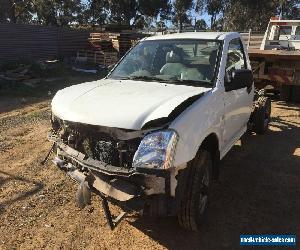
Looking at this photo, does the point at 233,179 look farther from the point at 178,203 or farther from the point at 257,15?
the point at 257,15

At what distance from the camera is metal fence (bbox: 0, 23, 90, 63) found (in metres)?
17.7

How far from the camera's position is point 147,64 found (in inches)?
202

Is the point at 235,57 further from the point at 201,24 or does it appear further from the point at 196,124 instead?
the point at 201,24

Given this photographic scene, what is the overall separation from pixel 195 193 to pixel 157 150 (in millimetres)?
705

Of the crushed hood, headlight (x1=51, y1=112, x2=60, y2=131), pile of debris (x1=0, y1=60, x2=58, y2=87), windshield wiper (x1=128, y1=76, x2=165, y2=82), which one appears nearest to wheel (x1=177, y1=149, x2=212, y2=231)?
the crushed hood

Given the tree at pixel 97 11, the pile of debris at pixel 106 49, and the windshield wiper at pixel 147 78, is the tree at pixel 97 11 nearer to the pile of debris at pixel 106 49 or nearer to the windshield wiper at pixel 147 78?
the pile of debris at pixel 106 49

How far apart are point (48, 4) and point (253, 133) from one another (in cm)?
3845

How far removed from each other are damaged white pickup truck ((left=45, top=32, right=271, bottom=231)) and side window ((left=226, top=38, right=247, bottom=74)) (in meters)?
0.06

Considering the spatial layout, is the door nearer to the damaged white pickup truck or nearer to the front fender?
the damaged white pickup truck

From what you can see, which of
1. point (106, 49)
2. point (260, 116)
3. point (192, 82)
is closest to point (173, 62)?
point (192, 82)

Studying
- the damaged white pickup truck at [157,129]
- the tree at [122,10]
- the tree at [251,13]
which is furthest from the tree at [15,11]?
the damaged white pickup truck at [157,129]

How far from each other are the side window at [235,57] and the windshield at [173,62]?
271 millimetres

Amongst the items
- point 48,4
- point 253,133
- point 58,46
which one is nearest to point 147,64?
point 253,133

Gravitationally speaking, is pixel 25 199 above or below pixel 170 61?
below
